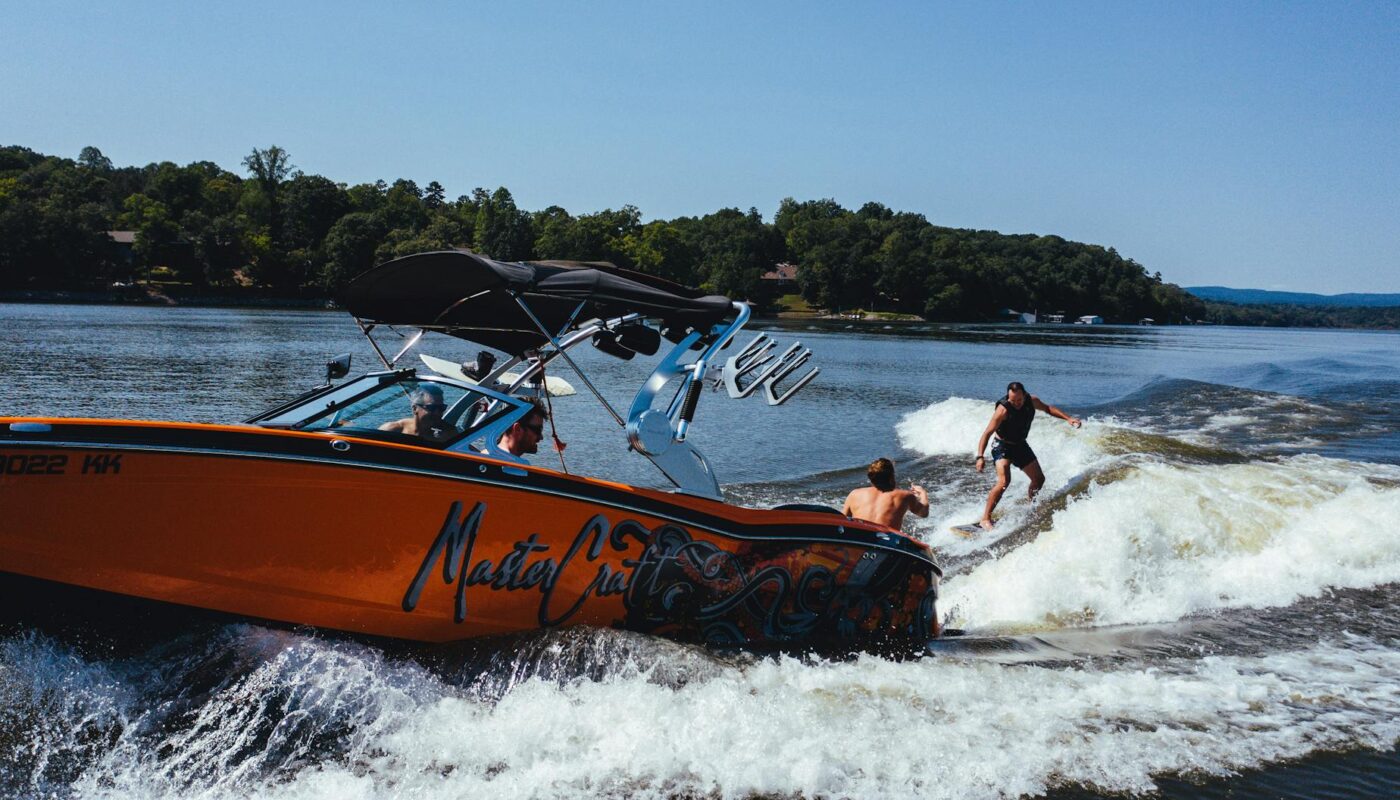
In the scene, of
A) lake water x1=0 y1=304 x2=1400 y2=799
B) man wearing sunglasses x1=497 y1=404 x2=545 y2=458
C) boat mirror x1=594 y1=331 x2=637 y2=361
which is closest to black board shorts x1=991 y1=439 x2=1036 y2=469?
lake water x1=0 y1=304 x2=1400 y2=799

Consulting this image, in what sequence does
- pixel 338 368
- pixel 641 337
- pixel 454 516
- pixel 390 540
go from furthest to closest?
pixel 641 337 → pixel 338 368 → pixel 454 516 → pixel 390 540

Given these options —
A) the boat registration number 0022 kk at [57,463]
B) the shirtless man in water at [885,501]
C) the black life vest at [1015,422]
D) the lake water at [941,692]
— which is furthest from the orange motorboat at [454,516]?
the black life vest at [1015,422]

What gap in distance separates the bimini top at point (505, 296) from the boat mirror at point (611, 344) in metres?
0.16

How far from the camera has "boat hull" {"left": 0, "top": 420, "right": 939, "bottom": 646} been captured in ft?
18.4

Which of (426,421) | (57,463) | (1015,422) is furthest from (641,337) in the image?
(1015,422)

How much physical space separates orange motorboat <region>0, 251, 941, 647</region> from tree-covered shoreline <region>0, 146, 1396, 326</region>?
107 metres

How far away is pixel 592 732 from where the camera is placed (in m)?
6.25

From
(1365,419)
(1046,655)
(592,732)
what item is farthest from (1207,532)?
(1365,419)

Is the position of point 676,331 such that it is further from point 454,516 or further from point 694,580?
point 454,516

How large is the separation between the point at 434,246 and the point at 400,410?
4746 inches

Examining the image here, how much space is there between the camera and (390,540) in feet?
20.4

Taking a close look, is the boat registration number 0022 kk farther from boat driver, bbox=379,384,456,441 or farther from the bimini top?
the bimini top

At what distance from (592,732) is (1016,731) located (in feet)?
8.59

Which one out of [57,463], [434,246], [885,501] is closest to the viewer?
[57,463]
